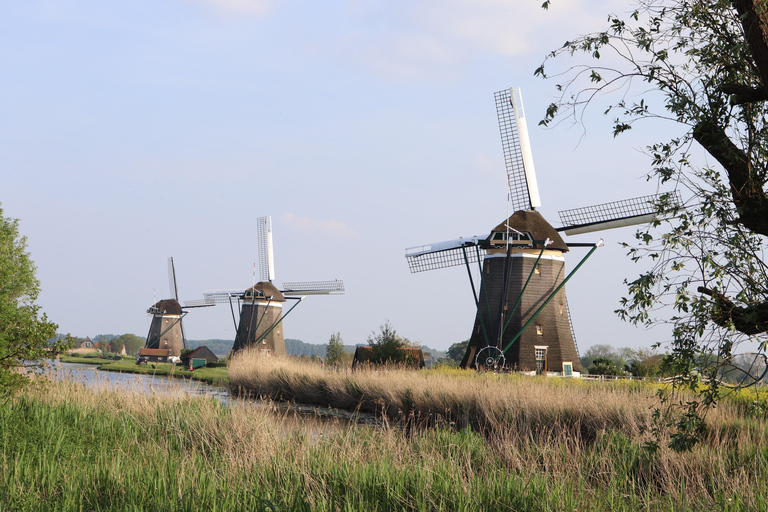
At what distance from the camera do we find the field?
5.36m

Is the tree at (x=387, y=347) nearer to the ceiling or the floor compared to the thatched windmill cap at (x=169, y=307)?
nearer to the floor

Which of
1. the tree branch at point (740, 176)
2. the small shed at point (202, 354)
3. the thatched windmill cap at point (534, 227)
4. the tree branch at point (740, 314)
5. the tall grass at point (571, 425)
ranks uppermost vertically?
the thatched windmill cap at point (534, 227)

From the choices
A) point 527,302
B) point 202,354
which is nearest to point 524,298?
point 527,302

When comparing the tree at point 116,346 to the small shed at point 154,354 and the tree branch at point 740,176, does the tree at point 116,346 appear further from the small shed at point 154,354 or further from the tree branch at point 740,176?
the tree branch at point 740,176

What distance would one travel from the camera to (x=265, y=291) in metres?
40.9

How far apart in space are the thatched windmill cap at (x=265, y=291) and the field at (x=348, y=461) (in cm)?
2845

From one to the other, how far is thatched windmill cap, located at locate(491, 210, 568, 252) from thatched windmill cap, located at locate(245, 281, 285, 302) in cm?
2120

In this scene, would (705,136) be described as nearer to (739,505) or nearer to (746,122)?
(746,122)

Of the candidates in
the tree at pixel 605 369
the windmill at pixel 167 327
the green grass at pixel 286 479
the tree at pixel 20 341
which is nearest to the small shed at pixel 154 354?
the windmill at pixel 167 327

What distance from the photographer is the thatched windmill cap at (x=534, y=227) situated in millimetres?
22844

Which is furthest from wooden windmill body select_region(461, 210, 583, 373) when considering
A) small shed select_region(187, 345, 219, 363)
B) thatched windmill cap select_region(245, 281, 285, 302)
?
small shed select_region(187, 345, 219, 363)

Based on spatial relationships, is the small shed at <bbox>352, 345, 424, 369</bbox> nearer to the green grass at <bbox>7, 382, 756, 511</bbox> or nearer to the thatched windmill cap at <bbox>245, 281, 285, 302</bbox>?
the thatched windmill cap at <bbox>245, 281, 285, 302</bbox>

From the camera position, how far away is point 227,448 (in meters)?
7.95

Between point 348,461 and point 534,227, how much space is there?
1800 cm
